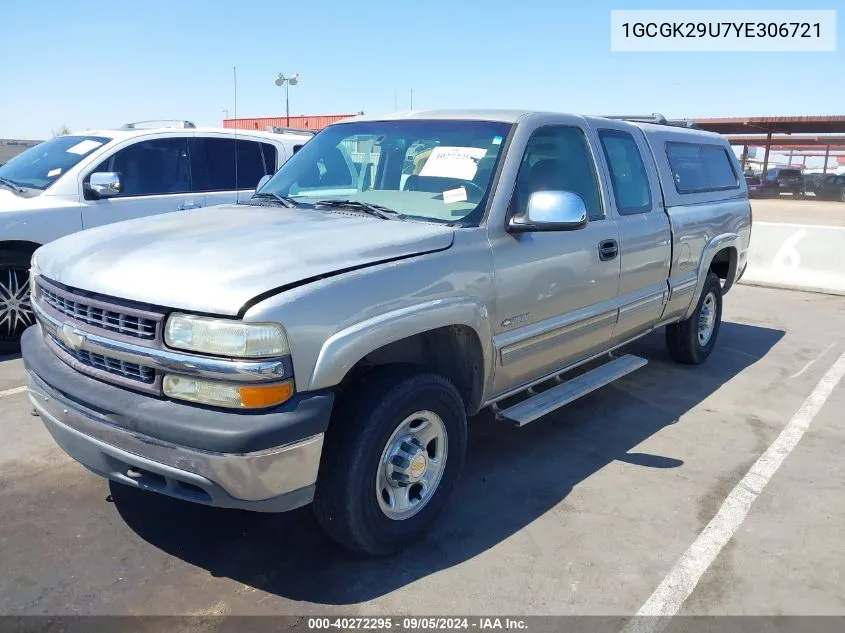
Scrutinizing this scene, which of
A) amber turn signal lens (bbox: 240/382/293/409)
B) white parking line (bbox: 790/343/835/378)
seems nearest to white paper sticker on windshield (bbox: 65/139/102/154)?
amber turn signal lens (bbox: 240/382/293/409)

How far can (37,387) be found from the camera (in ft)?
9.68

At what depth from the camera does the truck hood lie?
2.48m

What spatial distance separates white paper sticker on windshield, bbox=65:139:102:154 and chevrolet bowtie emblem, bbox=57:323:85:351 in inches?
160

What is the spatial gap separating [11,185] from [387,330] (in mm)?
5103

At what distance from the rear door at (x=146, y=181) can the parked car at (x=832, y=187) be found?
130 ft

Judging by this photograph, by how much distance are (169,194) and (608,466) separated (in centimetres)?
479

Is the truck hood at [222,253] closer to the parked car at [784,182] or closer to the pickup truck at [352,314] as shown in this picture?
the pickup truck at [352,314]

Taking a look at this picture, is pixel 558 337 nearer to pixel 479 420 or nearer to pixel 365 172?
pixel 479 420

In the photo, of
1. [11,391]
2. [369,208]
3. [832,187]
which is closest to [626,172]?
[369,208]

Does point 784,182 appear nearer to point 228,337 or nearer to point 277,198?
point 277,198

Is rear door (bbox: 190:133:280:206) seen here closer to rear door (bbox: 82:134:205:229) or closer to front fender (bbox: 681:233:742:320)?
rear door (bbox: 82:134:205:229)

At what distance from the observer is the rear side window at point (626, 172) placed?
14.2 ft

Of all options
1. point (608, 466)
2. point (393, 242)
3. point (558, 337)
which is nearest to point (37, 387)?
point (393, 242)

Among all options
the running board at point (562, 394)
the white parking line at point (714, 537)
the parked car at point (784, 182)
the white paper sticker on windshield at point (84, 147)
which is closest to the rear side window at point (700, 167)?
the running board at point (562, 394)
